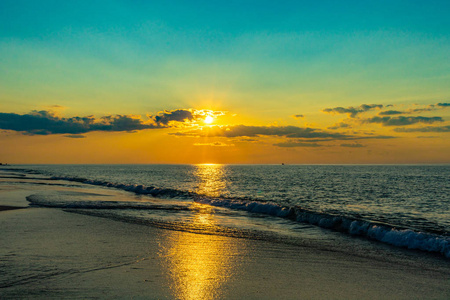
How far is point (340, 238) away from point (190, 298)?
9.99 m

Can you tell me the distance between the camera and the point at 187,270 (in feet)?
27.8

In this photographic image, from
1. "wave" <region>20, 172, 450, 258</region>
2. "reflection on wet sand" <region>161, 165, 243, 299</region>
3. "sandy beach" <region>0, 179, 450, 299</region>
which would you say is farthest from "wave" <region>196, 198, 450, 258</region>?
"reflection on wet sand" <region>161, 165, 243, 299</region>

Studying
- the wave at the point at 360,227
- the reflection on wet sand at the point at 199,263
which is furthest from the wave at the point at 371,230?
the reflection on wet sand at the point at 199,263

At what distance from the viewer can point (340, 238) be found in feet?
47.2

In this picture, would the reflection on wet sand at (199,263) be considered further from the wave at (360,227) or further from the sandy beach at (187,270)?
the wave at (360,227)

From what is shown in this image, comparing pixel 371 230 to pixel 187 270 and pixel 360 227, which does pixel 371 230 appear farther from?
pixel 187 270

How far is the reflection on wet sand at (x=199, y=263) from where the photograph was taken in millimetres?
7053

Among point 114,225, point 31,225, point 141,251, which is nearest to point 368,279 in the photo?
point 141,251

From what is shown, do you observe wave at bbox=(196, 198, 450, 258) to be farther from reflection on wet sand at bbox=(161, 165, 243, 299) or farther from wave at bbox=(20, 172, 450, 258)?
reflection on wet sand at bbox=(161, 165, 243, 299)

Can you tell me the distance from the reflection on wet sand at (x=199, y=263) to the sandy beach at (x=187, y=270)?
25 mm

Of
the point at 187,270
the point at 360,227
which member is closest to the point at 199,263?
the point at 187,270

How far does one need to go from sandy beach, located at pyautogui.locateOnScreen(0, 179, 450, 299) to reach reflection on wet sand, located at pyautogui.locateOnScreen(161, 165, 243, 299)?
0.08ft

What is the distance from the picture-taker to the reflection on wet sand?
278 inches

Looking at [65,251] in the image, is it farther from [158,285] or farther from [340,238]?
[340,238]
